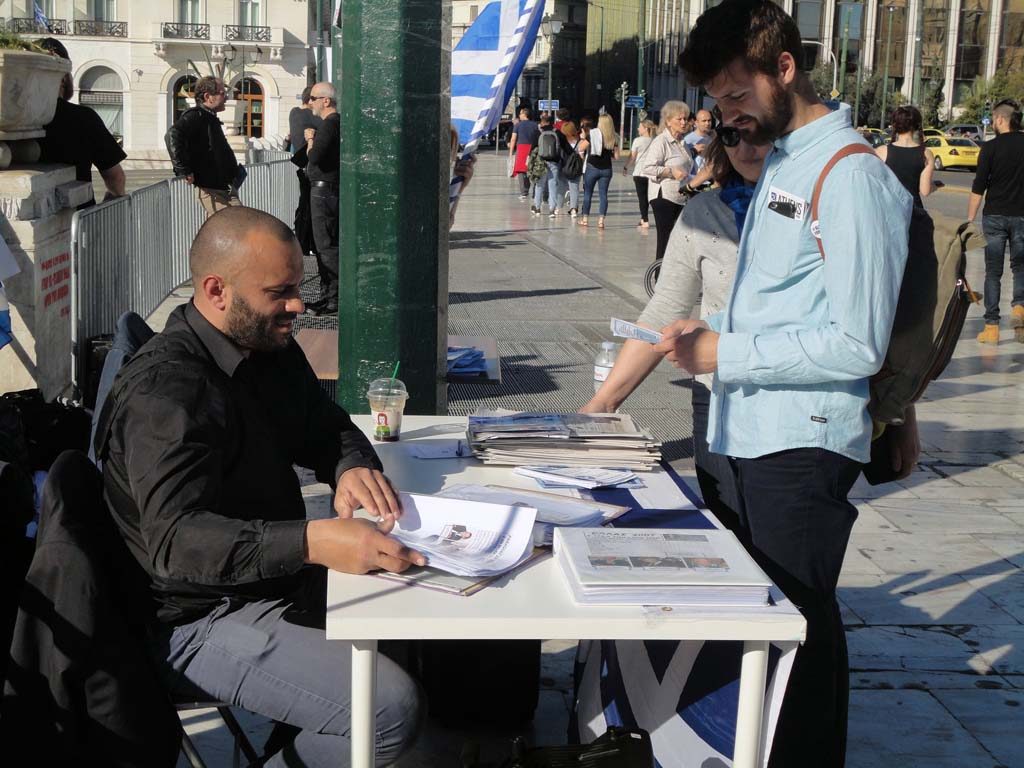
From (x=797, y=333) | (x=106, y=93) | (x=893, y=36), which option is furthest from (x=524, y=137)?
(x=893, y=36)

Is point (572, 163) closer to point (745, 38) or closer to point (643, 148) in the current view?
point (643, 148)

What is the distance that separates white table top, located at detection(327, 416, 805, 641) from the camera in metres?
2.17

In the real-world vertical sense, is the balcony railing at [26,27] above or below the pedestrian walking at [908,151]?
above

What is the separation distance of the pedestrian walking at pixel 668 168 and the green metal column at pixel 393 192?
7.07 metres

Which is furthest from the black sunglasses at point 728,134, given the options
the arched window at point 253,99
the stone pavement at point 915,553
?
the arched window at point 253,99

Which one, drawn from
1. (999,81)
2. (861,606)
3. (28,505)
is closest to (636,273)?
(861,606)

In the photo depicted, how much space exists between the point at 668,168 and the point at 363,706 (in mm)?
10516

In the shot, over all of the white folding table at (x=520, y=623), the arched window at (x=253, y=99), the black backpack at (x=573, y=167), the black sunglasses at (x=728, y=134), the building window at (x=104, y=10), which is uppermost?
the building window at (x=104, y=10)

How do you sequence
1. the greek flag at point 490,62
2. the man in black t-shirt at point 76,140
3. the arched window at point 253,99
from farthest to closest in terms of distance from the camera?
the arched window at point 253,99 → the man in black t-shirt at point 76,140 → the greek flag at point 490,62

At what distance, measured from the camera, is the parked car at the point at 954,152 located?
44938 mm

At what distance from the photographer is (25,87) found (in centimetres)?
584

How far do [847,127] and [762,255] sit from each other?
34 cm

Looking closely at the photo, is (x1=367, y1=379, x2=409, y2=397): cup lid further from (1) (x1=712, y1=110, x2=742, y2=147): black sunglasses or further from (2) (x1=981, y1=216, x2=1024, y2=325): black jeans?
(2) (x1=981, y1=216, x2=1024, y2=325): black jeans

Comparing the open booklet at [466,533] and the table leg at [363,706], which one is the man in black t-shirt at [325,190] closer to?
the open booklet at [466,533]
